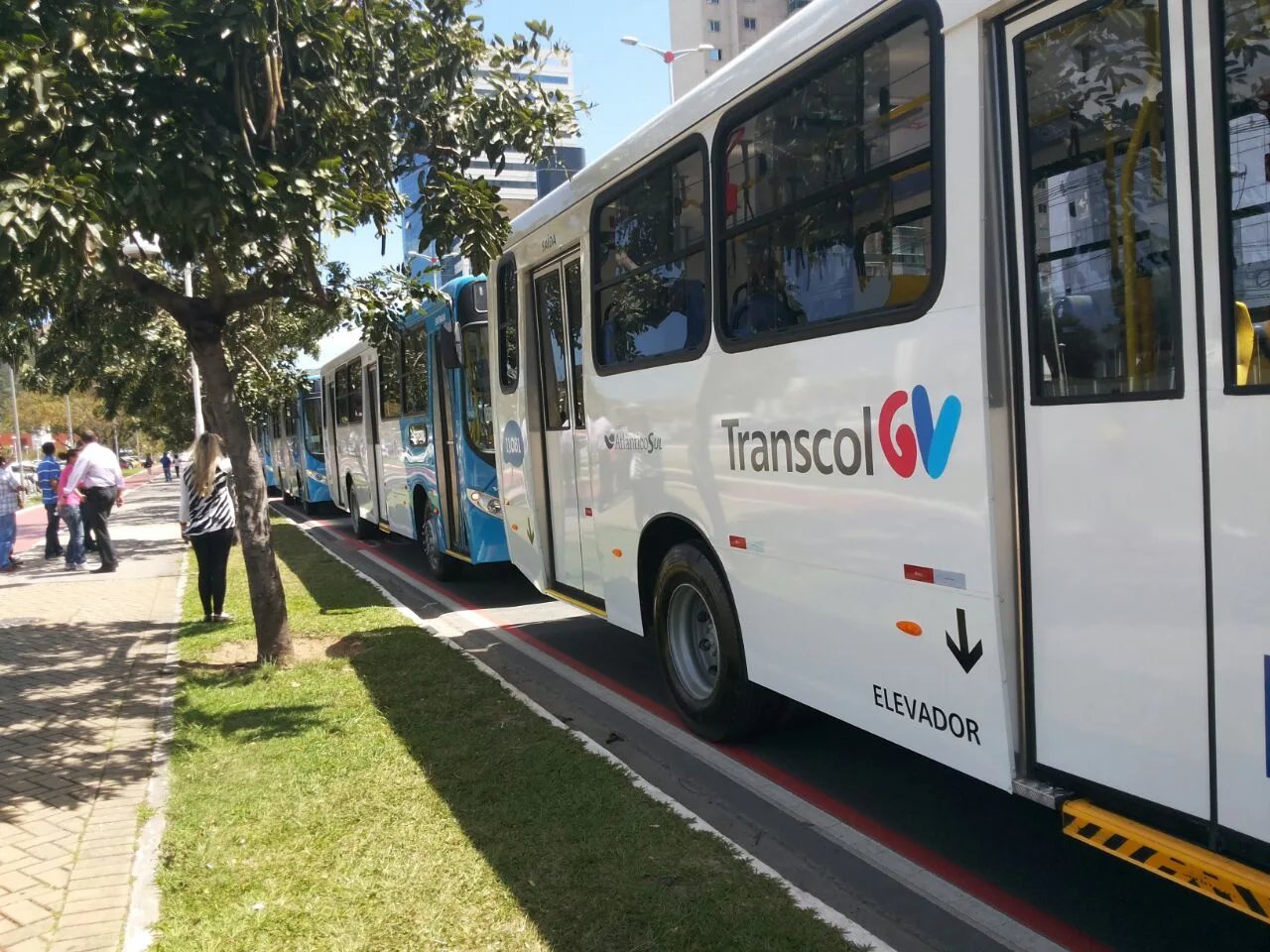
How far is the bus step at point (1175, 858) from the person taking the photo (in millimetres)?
2533

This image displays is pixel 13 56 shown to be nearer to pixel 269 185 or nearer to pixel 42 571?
pixel 269 185

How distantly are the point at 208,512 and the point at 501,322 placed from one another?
3.25 m

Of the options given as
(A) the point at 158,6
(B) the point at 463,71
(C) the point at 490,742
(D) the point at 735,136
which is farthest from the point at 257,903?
(B) the point at 463,71

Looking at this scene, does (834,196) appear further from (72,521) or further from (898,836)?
(72,521)

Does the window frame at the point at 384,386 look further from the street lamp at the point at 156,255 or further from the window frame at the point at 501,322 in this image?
the window frame at the point at 501,322

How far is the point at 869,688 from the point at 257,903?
8.24ft

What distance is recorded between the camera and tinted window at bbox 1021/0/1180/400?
2.74m

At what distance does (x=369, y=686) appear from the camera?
22.3 ft

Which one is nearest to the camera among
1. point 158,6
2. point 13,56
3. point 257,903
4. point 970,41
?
point 970,41

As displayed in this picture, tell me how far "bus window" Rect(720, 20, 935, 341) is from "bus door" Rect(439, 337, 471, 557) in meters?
6.04

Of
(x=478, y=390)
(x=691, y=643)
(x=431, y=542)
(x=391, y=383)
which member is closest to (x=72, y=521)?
(x=391, y=383)

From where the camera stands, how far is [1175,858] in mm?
2686

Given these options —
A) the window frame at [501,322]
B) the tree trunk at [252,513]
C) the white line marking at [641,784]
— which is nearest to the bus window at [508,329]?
the window frame at [501,322]

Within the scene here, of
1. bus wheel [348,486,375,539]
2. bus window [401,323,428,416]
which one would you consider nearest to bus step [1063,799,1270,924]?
bus window [401,323,428,416]
